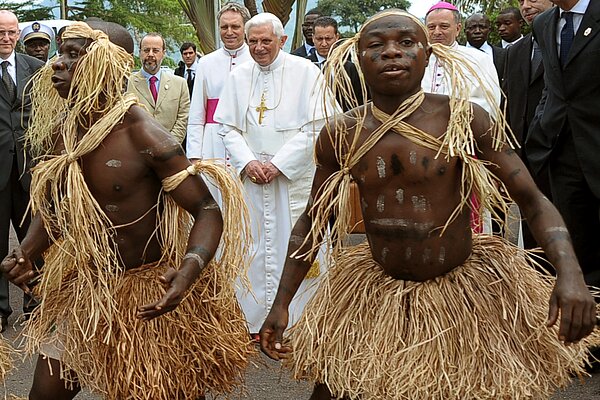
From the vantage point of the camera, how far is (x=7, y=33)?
6.41 meters

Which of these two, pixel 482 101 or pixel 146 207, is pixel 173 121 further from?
pixel 146 207

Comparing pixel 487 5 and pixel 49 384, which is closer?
pixel 49 384

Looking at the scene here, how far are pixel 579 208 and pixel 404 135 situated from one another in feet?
6.99

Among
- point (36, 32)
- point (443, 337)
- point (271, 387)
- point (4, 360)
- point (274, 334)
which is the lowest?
point (271, 387)

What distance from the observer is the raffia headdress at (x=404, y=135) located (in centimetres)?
300

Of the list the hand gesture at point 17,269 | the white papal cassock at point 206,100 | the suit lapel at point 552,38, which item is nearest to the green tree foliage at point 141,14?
the white papal cassock at point 206,100

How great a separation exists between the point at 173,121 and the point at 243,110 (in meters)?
2.18

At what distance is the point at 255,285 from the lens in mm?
5570

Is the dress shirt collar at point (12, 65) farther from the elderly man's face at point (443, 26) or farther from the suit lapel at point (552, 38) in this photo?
the suit lapel at point (552, 38)

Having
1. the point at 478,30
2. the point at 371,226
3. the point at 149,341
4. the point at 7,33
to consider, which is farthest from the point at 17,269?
the point at 478,30

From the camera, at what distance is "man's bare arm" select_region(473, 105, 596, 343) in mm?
2656

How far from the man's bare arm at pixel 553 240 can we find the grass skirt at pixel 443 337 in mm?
269

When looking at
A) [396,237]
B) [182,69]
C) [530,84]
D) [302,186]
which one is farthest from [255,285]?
[182,69]

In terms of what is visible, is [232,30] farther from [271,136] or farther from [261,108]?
[271,136]
